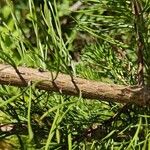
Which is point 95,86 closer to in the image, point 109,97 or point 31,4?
point 109,97

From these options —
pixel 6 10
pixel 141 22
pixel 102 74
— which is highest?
pixel 141 22

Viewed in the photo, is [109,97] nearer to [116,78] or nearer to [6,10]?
[116,78]

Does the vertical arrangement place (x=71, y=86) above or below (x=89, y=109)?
above

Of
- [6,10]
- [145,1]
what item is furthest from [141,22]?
[6,10]

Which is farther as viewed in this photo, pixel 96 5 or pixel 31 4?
pixel 96 5

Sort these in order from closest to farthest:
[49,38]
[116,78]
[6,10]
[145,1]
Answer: [49,38]
[145,1]
[116,78]
[6,10]

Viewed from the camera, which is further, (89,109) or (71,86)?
(89,109)

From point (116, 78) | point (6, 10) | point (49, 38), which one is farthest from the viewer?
point (6, 10)

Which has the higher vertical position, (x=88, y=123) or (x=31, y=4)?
(x=31, y=4)
